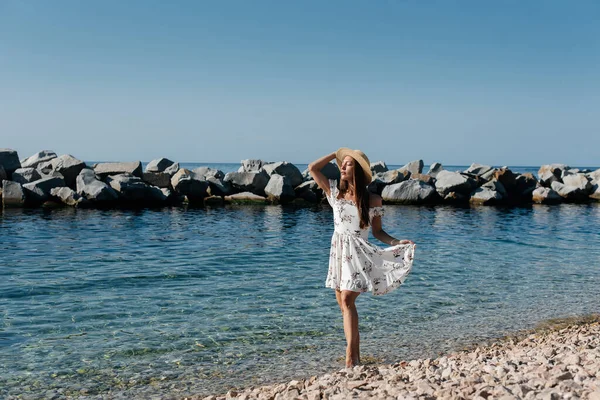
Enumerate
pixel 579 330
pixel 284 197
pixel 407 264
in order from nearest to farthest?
1. pixel 407 264
2. pixel 579 330
3. pixel 284 197

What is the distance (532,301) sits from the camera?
35.0 ft

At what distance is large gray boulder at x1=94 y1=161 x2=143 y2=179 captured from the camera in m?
33.6

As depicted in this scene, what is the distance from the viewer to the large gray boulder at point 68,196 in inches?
1128

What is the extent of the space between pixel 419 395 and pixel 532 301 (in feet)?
23.4

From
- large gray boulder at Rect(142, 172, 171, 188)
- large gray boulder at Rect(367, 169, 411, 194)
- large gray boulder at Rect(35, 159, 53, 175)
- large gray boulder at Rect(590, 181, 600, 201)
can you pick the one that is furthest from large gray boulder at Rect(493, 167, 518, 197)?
large gray boulder at Rect(35, 159, 53, 175)

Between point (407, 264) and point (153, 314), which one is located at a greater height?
point (407, 264)

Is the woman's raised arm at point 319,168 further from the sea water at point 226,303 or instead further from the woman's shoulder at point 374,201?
the sea water at point 226,303

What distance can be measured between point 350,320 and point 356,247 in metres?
0.82

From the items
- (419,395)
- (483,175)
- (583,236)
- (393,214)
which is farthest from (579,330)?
(483,175)

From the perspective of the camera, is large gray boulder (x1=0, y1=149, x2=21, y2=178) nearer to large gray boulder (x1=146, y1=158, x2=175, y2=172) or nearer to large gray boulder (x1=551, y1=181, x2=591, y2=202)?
large gray boulder (x1=146, y1=158, x2=175, y2=172)

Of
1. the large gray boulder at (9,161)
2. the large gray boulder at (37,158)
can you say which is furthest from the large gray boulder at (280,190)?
the large gray boulder at (37,158)

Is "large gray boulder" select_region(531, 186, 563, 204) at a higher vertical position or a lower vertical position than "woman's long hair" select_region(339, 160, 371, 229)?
lower

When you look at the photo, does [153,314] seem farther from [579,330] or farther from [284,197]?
[284,197]

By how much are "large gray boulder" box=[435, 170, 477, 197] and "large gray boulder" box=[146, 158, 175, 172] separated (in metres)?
18.8
